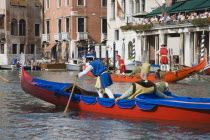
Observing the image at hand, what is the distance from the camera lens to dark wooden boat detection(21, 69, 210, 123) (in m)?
13.4

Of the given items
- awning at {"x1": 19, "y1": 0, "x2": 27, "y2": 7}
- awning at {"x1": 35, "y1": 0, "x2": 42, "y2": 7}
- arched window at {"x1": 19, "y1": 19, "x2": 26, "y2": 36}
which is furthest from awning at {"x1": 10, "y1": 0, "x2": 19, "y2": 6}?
awning at {"x1": 35, "y1": 0, "x2": 42, "y2": 7}

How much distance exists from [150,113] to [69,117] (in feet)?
8.02

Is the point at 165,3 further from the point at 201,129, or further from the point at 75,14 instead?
the point at 201,129

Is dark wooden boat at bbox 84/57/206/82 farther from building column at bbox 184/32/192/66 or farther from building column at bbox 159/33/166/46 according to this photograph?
building column at bbox 159/33/166/46

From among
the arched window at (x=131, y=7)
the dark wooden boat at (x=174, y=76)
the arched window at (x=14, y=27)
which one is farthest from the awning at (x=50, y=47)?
the dark wooden boat at (x=174, y=76)

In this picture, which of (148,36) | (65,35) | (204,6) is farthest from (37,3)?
(204,6)

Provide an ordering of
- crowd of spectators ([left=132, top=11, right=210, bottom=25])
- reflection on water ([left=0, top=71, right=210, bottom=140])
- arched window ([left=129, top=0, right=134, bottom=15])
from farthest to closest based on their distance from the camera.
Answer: arched window ([left=129, top=0, right=134, bottom=15])
crowd of spectators ([left=132, top=11, right=210, bottom=25])
reflection on water ([left=0, top=71, right=210, bottom=140])

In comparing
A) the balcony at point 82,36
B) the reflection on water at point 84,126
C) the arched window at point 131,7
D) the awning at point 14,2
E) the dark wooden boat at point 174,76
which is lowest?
the reflection on water at point 84,126

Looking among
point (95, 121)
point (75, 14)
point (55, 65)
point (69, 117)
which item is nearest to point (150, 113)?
point (95, 121)

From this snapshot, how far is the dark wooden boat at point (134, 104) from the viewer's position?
44.0 feet

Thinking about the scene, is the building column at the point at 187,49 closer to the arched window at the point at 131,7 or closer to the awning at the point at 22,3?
the arched window at the point at 131,7

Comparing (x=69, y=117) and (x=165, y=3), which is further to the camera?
(x=165, y=3)

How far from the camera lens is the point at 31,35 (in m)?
63.3

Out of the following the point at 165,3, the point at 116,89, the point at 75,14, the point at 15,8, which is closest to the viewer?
the point at 116,89
